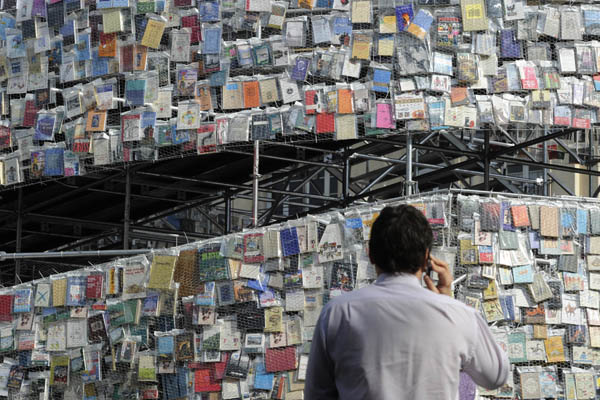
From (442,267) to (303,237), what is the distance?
6.69 meters

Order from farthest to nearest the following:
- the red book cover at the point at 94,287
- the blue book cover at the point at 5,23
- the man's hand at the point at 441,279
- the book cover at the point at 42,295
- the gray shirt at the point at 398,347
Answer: the blue book cover at the point at 5,23 < the book cover at the point at 42,295 < the red book cover at the point at 94,287 < the man's hand at the point at 441,279 < the gray shirt at the point at 398,347

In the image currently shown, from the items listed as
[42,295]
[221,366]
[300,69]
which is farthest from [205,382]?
[300,69]

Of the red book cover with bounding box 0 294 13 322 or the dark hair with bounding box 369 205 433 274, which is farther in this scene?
the red book cover with bounding box 0 294 13 322

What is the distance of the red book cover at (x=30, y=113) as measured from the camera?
43.0 feet

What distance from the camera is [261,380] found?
10406mm

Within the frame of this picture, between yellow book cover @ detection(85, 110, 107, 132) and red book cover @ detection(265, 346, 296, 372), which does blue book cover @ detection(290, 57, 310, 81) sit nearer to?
yellow book cover @ detection(85, 110, 107, 132)

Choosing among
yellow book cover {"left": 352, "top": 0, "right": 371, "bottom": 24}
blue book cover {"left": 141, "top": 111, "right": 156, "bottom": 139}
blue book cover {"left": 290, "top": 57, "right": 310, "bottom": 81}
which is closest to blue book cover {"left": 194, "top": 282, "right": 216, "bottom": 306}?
blue book cover {"left": 141, "top": 111, "right": 156, "bottom": 139}

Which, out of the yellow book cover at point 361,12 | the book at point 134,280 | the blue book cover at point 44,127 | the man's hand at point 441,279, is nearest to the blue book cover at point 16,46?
the blue book cover at point 44,127

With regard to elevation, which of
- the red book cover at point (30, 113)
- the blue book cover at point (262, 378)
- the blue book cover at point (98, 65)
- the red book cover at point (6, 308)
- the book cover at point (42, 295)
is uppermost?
the blue book cover at point (98, 65)

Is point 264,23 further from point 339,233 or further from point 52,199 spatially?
point 52,199

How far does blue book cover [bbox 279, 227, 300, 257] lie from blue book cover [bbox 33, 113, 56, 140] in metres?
3.75

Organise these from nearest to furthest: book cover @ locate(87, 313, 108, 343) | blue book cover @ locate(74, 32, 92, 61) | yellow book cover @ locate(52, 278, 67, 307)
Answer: book cover @ locate(87, 313, 108, 343) → yellow book cover @ locate(52, 278, 67, 307) → blue book cover @ locate(74, 32, 92, 61)

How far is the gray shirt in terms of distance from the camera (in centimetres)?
343

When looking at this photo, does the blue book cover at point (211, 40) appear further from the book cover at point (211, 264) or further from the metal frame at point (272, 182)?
the metal frame at point (272, 182)
